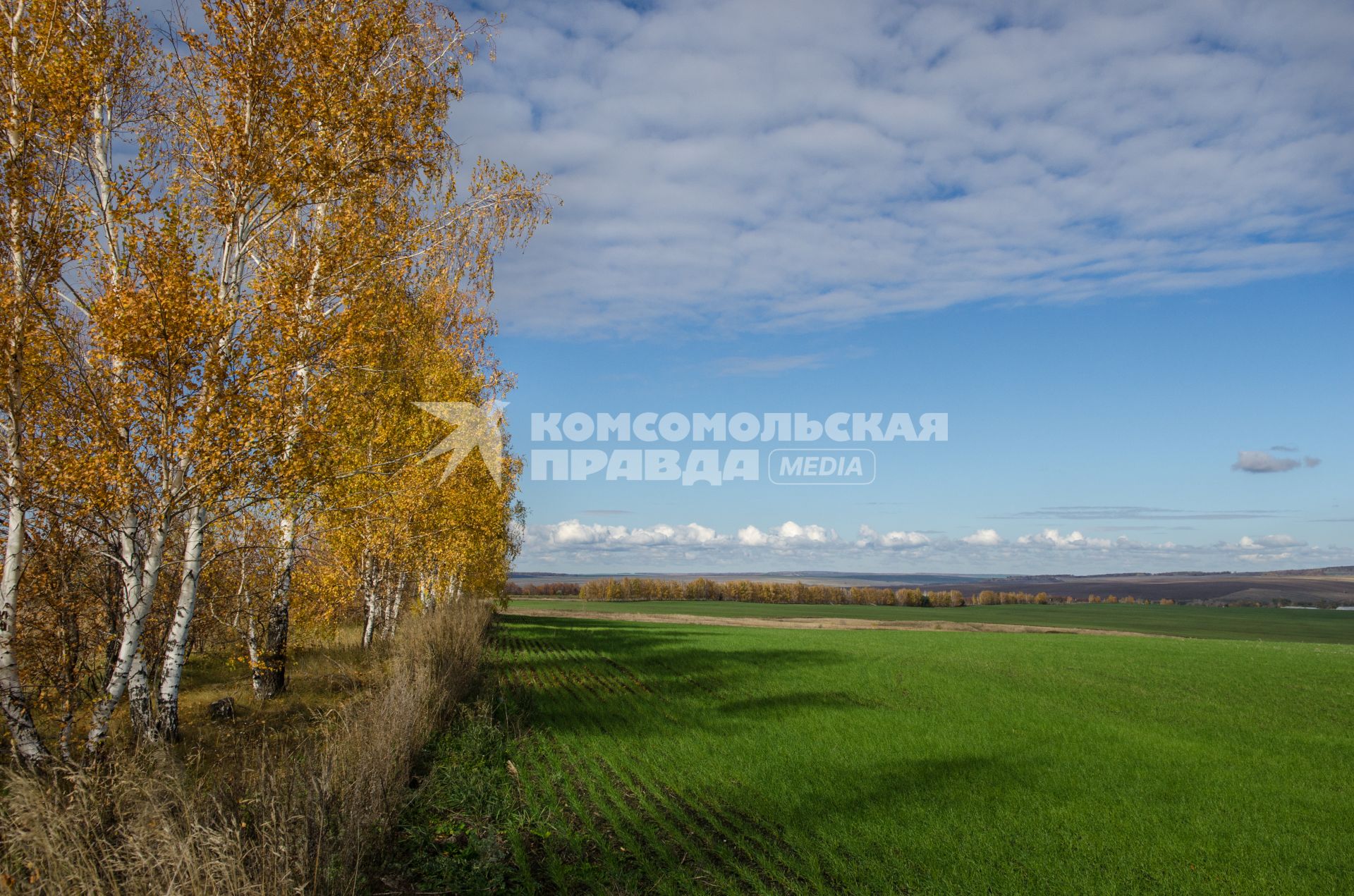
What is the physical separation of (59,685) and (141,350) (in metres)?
4.86

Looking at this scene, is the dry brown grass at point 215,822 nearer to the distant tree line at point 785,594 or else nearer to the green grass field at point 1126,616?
the green grass field at point 1126,616

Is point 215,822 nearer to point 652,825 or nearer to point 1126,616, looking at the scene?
point 652,825

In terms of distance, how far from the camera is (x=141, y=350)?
8.88 metres

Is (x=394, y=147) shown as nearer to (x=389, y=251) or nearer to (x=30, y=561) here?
(x=389, y=251)

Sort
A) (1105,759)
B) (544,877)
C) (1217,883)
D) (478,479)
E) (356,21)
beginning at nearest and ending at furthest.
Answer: (544,877), (1217,883), (356,21), (1105,759), (478,479)

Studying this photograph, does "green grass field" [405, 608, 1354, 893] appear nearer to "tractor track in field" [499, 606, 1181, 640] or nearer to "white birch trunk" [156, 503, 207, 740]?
"white birch trunk" [156, 503, 207, 740]

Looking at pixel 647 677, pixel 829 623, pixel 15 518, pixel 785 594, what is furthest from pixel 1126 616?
pixel 15 518

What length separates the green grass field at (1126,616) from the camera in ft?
228

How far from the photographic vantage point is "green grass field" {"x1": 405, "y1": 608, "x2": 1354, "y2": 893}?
8391mm

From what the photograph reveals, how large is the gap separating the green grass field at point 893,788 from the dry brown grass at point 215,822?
110cm

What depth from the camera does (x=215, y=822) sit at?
6.28 metres

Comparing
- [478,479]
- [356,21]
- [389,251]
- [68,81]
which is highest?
[356,21]

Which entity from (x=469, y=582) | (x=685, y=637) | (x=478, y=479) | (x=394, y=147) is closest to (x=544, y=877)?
(x=394, y=147)

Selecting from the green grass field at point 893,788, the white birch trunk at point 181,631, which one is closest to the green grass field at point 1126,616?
the green grass field at point 893,788
